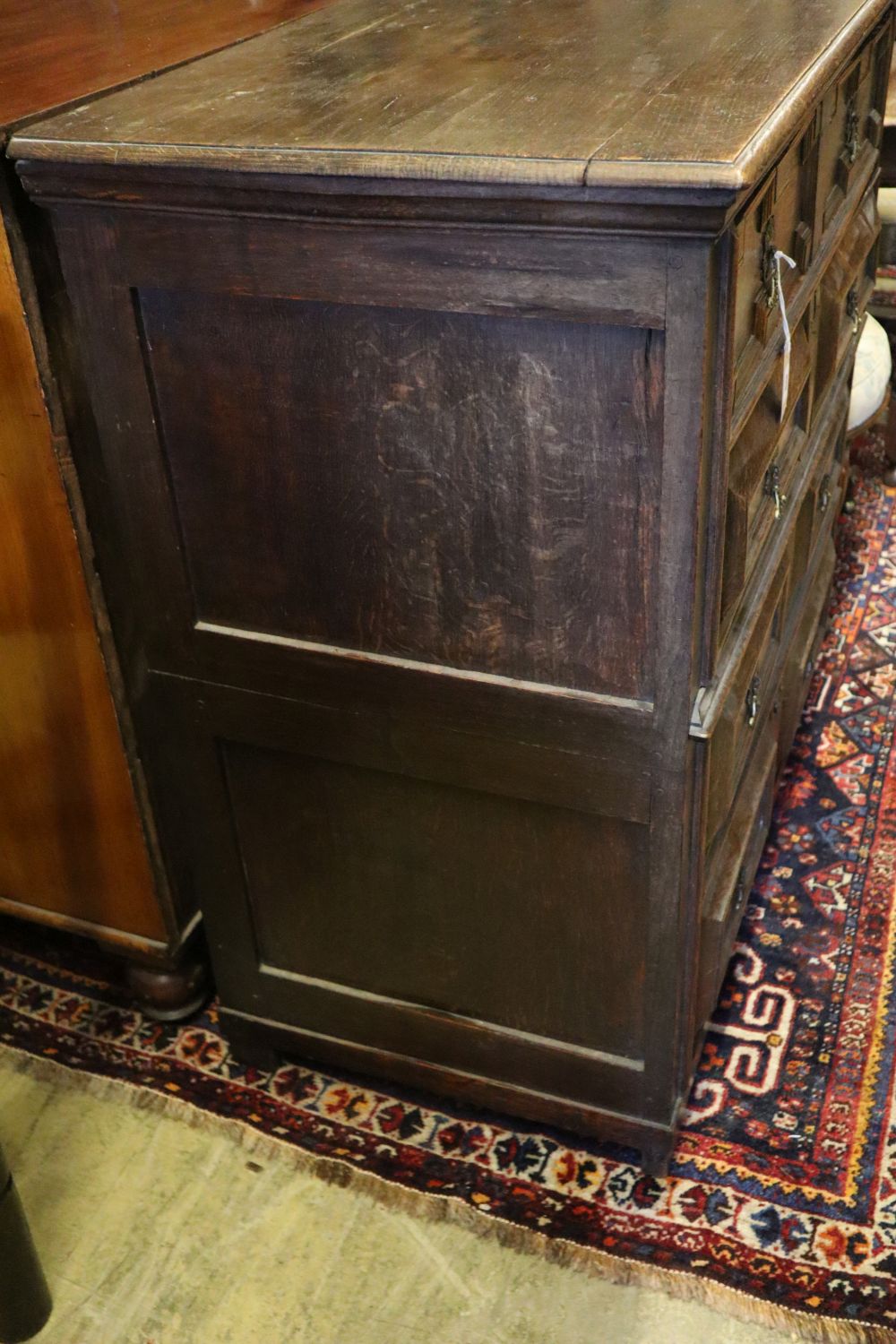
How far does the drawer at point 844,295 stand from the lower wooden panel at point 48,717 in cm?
103

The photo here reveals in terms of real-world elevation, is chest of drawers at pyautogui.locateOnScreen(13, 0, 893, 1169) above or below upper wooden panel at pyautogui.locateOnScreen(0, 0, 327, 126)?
below

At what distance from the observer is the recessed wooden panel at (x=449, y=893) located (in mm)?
1475

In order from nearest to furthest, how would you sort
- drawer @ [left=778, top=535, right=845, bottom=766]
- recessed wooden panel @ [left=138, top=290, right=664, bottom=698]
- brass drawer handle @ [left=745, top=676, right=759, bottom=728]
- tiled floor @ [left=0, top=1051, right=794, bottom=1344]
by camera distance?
recessed wooden panel @ [left=138, top=290, right=664, bottom=698]
tiled floor @ [left=0, top=1051, right=794, bottom=1344]
brass drawer handle @ [left=745, top=676, right=759, bottom=728]
drawer @ [left=778, top=535, right=845, bottom=766]

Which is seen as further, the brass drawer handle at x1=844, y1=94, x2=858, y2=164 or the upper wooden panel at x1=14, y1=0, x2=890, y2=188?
the brass drawer handle at x1=844, y1=94, x2=858, y2=164

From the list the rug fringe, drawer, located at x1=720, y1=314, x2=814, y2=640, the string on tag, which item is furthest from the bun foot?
the string on tag

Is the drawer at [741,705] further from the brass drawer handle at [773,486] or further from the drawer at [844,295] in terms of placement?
the drawer at [844,295]

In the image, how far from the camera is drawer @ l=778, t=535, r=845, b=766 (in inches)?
81.6

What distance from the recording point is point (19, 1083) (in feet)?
6.05

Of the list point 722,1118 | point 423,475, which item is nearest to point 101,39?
point 423,475

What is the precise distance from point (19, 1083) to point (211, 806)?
556mm

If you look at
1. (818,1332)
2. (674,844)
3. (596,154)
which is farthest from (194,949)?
(596,154)

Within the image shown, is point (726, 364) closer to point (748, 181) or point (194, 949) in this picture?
point (748, 181)

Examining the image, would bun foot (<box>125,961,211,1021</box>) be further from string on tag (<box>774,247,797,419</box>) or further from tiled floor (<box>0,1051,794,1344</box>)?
string on tag (<box>774,247,797,419</box>)

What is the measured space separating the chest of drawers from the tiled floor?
7.3 inches
